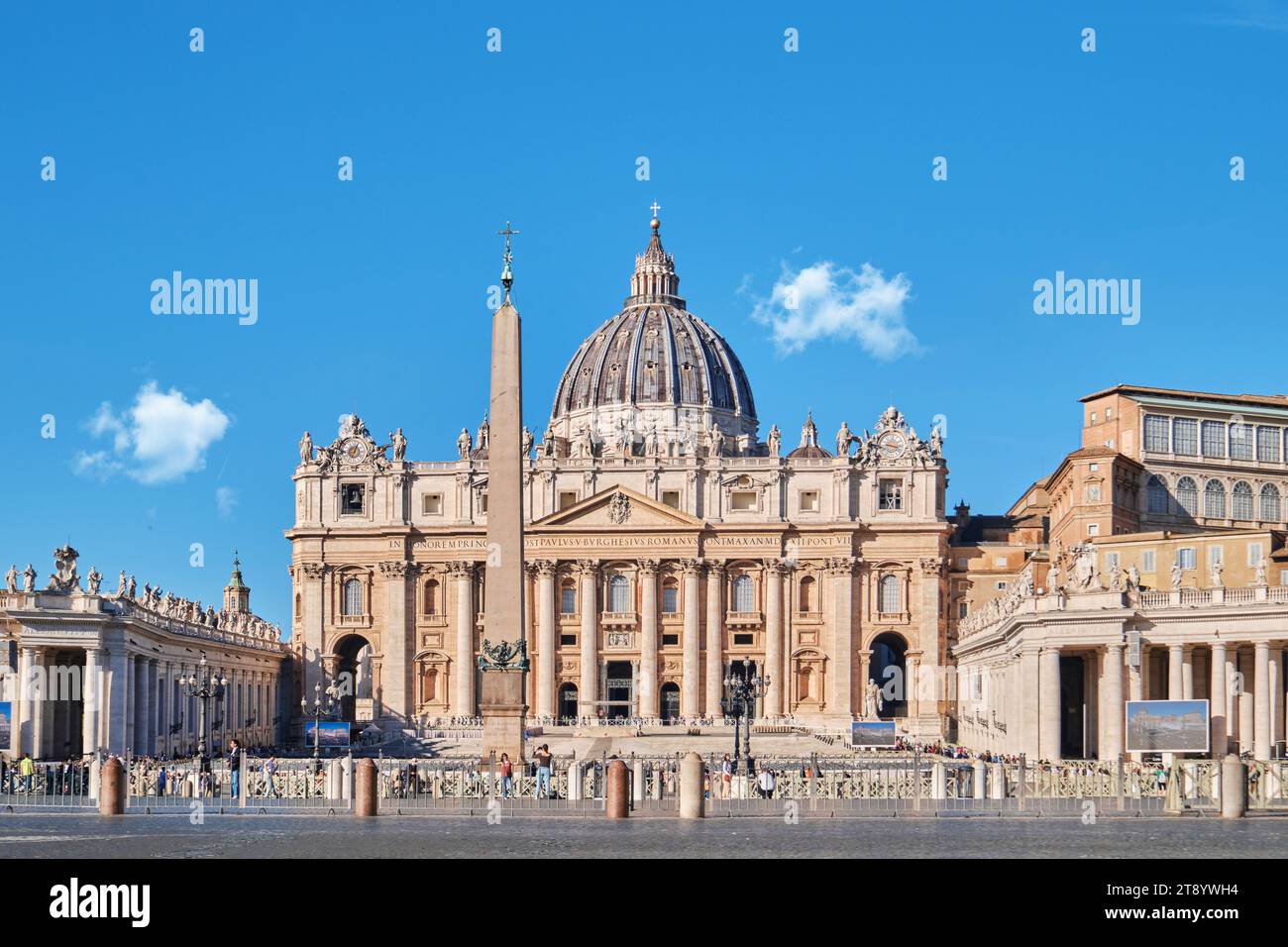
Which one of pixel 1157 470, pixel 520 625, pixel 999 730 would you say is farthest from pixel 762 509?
pixel 520 625

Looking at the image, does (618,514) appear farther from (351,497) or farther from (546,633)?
(351,497)

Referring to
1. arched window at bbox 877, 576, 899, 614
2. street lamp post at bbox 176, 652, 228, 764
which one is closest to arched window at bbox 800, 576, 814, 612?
arched window at bbox 877, 576, 899, 614

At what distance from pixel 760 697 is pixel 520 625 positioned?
62.3 m

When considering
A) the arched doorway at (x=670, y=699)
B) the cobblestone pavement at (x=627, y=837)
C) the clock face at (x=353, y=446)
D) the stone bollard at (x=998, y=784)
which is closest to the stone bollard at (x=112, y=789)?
the cobblestone pavement at (x=627, y=837)

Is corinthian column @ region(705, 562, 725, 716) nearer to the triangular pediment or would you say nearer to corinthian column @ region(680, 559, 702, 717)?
corinthian column @ region(680, 559, 702, 717)

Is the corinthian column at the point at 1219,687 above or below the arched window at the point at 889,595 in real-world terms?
below

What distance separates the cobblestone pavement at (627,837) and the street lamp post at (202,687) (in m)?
14.4

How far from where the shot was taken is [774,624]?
110 metres

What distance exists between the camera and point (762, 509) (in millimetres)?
111000

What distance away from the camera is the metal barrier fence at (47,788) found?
146 ft

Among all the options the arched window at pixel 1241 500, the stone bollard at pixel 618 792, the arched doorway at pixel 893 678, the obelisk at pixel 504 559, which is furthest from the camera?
the arched doorway at pixel 893 678

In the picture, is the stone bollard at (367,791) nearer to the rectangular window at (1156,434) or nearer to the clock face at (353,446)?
the rectangular window at (1156,434)

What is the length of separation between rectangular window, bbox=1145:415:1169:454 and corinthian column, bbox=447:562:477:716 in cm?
3736
